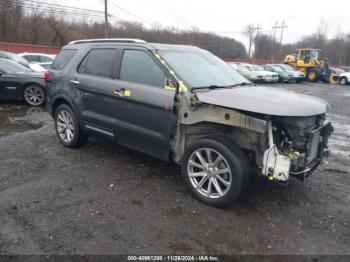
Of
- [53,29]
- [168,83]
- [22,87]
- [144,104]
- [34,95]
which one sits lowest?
[34,95]

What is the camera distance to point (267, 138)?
11.0 feet

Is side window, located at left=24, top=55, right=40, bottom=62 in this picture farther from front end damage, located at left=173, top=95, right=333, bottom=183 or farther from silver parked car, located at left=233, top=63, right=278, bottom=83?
front end damage, located at left=173, top=95, right=333, bottom=183

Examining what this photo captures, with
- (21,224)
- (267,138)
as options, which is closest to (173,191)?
(267,138)

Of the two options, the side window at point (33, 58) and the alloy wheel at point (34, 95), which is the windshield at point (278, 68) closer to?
the side window at point (33, 58)

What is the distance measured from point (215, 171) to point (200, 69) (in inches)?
59.6

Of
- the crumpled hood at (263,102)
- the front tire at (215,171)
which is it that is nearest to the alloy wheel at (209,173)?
the front tire at (215,171)

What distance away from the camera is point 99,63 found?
4875 mm

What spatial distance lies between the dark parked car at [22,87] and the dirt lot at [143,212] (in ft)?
15.4

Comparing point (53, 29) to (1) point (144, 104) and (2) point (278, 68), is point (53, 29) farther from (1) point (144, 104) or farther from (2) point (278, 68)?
(1) point (144, 104)

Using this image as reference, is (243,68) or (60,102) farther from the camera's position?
(243,68)

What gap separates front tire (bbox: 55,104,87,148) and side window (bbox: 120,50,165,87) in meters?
1.39

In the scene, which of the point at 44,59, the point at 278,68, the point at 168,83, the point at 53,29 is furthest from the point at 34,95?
the point at 53,29

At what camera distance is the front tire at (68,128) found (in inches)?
209

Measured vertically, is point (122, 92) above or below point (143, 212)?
above
